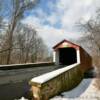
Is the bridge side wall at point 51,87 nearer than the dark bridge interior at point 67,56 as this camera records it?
Yes

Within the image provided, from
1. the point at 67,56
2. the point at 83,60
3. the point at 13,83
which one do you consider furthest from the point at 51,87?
the point at 67,56

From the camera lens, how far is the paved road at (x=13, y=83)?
29.3ft

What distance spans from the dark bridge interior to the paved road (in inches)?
294

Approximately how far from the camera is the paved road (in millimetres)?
8920

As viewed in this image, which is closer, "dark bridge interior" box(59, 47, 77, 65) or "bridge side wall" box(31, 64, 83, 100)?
"bridge side wall" box(31, 64, 83, 100)

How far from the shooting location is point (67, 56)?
2066 cm

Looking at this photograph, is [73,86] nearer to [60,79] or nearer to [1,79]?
[60,79]

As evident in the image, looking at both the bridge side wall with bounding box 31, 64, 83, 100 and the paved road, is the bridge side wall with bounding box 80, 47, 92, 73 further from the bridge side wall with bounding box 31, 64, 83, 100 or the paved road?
the bridge side wall with bounding box 31, 64, 83, 100

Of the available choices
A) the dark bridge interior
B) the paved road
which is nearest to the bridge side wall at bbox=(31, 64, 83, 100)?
the paved road

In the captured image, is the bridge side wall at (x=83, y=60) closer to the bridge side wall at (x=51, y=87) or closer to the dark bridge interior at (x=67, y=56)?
the dark bridge interior at (x=67, y=56)

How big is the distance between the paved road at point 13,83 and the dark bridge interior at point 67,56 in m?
7.47

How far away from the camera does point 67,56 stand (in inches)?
813

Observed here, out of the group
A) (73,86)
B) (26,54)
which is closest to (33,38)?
(26,54)

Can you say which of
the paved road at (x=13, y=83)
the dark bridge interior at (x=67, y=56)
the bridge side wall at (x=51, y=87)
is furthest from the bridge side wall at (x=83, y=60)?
the bridge side wall at (x=51, y=87)
